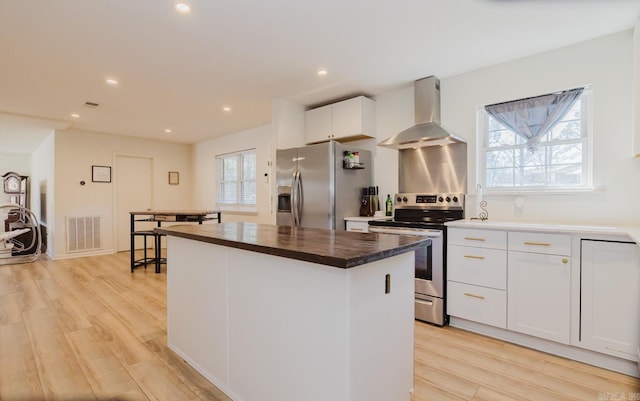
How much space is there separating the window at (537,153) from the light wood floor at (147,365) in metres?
1.47

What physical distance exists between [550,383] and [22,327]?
4055mm

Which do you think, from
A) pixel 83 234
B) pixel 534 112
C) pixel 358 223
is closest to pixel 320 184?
pixel 358 223

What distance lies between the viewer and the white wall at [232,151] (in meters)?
5.67

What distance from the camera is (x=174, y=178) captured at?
7.30m

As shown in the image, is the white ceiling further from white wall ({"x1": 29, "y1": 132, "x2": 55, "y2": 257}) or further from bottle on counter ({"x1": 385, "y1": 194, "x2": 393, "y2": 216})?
white wall ({"x1": 29, "y1": 132, "x2": 55, "y2": 257})

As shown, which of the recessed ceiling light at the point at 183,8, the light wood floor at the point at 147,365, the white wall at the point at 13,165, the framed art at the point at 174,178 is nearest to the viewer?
the light wood floor at the point at 147,365

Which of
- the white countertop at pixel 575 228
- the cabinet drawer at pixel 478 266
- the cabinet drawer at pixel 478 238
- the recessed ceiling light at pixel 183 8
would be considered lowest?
the cabinet drawer at pixel 478 266

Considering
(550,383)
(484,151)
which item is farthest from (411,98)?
(550,383)

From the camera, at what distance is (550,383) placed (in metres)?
1.94

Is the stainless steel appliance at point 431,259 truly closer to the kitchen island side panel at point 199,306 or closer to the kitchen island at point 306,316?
the kitchen island at point 306,316

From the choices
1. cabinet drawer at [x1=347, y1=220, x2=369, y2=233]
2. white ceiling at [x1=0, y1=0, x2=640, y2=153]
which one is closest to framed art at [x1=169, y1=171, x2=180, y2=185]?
white ceiling at [x1=0, y1=0, x2=640, y2=153]

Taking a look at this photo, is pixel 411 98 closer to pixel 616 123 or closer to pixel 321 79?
pixel 321 79

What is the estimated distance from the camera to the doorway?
254 inches

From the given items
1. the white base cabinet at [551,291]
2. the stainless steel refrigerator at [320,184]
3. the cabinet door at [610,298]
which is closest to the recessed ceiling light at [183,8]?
the stainless steel refrigerator at [320,184]
